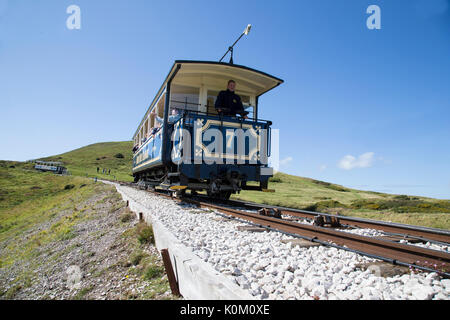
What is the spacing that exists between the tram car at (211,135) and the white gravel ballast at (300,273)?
390 cm

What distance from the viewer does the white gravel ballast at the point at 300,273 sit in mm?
1883

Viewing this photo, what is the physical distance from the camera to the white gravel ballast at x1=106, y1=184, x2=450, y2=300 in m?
1.88

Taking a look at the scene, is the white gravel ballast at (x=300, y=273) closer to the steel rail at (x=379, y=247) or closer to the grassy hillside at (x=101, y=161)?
the steel rail at (x=379, y=247)

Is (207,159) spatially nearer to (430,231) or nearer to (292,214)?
(292,214)

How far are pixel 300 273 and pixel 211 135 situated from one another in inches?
221

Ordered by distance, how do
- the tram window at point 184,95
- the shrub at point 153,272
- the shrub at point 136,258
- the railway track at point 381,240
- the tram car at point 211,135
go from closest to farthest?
1. the railway track at point 381,240
2. the shrub at point 153,272
3. the shrub at point 136,258
4. the tram car at point 211,135
5. the tram window at point 184,95

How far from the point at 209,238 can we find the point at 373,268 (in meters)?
2.02

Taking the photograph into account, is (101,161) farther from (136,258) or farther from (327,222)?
(327,222)

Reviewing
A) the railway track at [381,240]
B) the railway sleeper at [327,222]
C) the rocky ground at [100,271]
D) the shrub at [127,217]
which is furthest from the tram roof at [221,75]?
the railway sleeper at [327,222]

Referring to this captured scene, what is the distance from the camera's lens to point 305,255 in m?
2.86

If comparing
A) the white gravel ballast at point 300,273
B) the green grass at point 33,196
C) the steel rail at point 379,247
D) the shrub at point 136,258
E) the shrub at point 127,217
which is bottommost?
the green grass at point 33,196

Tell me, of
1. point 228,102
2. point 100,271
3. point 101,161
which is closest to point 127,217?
point 100,271

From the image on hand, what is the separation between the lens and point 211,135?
7.58 meters
